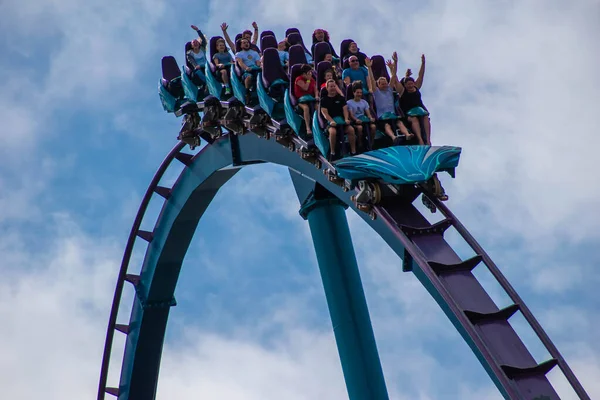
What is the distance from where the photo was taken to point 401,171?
9.90 m

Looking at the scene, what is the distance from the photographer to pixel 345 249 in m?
12.2

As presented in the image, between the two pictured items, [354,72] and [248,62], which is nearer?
[354,72]

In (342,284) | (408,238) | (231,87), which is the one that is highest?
(231,87)

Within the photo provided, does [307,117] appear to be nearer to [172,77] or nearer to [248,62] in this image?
[248,62]

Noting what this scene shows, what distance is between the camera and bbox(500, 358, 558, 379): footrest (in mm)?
8656

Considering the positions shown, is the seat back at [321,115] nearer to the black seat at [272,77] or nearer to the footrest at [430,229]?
the black seat at [272,77]

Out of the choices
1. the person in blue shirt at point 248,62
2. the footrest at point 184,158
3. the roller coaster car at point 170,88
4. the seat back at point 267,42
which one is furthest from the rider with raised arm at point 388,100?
the footrest at point 184,158

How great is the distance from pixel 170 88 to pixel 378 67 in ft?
9.13

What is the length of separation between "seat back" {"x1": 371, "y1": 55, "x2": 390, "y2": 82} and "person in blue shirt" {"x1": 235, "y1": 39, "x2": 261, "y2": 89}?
1093mm

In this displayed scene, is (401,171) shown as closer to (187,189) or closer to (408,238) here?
(408,238)

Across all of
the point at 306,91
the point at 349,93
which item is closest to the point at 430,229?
the point at 349,93

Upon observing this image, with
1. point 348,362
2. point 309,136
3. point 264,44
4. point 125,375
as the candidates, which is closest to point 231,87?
point 264,44

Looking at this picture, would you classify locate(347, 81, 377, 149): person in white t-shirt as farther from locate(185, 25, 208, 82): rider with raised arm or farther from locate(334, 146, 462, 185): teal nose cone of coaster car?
locate(185, 25, 208, 82): rider with raised arm

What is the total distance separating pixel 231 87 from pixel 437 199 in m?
3.26
